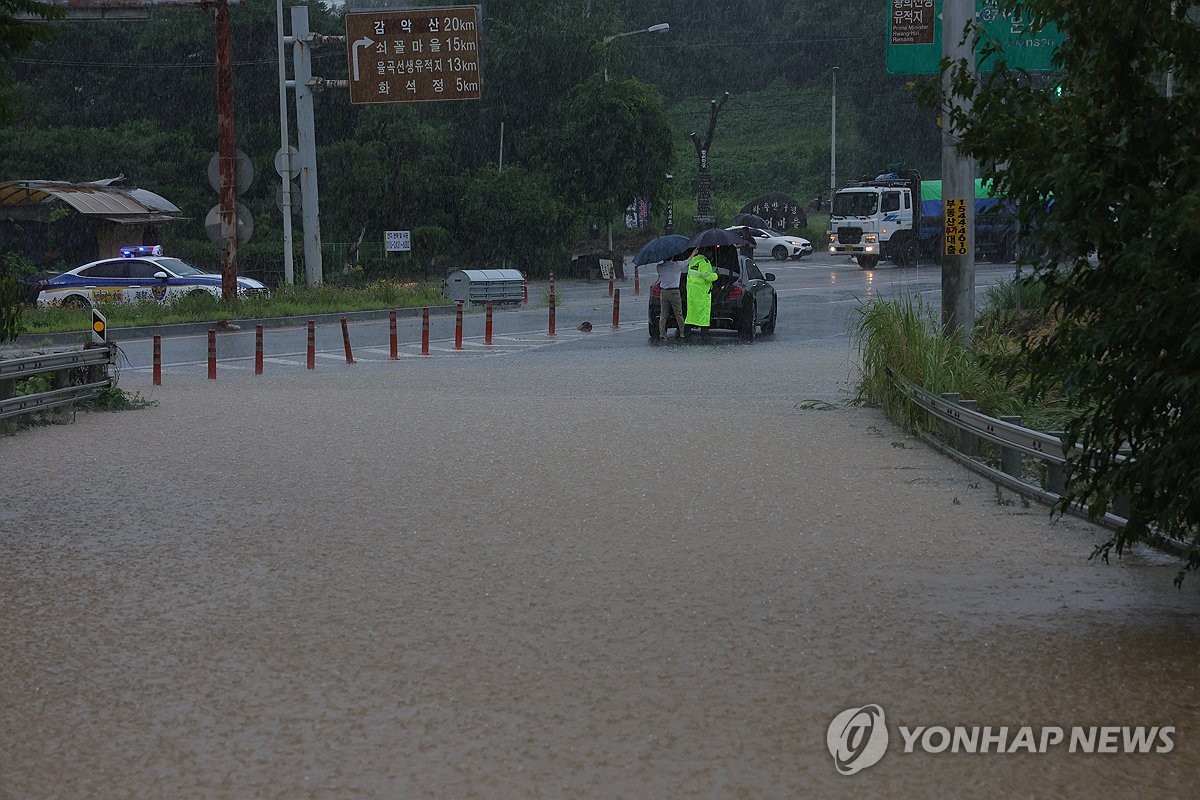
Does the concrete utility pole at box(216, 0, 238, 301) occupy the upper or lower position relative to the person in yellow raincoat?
upper

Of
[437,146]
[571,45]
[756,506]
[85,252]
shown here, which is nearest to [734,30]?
[571,45]

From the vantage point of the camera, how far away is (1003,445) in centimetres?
1066

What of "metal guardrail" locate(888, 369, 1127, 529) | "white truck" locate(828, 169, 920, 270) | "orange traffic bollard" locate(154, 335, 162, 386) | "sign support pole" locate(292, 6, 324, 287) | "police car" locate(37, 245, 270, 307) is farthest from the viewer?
"white truck" locate(828, 169, 920, 270)

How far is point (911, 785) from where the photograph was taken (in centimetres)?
498

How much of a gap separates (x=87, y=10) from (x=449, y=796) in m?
27.4

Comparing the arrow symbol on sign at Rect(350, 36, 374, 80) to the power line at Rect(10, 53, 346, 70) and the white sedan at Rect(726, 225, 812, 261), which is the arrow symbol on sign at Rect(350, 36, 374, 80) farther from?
the white sedan at Rect(726, 225, 812, 261)

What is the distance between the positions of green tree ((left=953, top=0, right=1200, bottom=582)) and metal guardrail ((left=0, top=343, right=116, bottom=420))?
1052 cm

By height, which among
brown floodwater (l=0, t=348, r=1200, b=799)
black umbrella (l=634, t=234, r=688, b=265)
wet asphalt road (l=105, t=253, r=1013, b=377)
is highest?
black umbrella (l=634, t=234, r=688, b=265)

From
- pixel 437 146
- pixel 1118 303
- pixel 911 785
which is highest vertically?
pixel 437 146

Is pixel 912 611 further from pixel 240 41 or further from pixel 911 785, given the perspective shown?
pixel 240 41

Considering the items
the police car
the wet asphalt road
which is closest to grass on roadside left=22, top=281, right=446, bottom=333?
the wet asphalt road

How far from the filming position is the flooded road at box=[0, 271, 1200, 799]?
17.0 feet

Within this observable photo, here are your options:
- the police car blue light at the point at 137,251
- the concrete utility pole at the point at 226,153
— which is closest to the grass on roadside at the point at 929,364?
the concrete utility pole at the point at 226,153

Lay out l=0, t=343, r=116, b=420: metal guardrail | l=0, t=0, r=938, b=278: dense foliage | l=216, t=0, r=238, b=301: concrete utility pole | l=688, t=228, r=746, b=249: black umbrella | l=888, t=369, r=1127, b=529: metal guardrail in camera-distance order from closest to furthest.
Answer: l=888, t=369, r=1127, b=529: metal guardrail → l=0, t=343, r=116, b=420: metal guardrail → l=688, t=228, r=746, b=249: black umbrella → l=216, t=0, r=238, b=301: concrete utility pole → l=0, t=0, r=938, b=278: dense foliage
